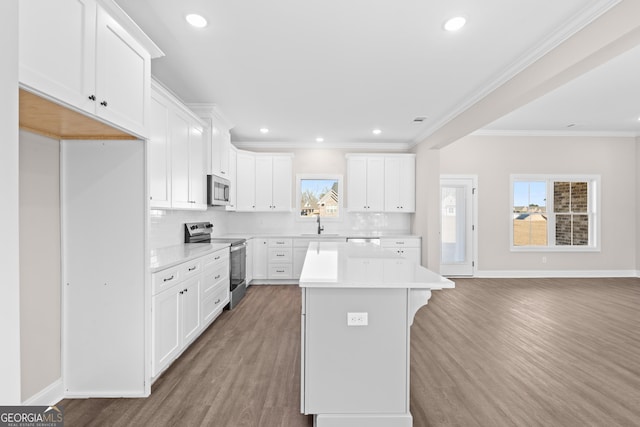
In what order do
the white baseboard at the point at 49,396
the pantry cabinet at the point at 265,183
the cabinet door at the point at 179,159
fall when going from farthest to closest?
the pantry cabinet at the point at 265,183, the cabinet door at the point at 179,159, the white baseboard at the point at 49,396

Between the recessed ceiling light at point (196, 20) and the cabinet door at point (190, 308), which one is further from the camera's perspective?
the cabinet door at point (190, 308)

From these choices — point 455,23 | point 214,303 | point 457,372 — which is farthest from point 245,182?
point 457,372

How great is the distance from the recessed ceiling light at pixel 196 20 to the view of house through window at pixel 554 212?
627 cm

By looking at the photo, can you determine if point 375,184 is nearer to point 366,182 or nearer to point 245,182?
point 366,182

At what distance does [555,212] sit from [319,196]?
4.78 m

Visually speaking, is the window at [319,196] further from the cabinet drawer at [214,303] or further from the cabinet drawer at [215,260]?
the cabinet drawer at [214,303]

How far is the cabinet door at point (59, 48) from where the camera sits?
1.37 metres

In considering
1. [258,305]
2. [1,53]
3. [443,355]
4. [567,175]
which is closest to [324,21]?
[1,53]

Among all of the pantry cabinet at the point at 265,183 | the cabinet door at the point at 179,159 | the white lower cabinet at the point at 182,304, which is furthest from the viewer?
the pantry cabinet at the point at 265,183

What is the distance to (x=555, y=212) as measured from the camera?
6562 millimetres

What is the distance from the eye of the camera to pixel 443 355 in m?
2.95

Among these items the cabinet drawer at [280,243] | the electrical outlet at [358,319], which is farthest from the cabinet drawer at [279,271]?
the electrical outlet at [358,319]

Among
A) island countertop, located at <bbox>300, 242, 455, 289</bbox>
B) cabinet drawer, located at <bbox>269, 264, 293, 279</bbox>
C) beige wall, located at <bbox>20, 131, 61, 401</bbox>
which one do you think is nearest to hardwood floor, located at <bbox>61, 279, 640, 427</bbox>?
beige wall, located at <bbox>20, 131, 61, 401</bbox>

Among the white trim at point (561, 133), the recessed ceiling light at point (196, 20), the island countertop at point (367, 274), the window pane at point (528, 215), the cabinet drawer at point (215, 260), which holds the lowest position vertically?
the cabinet drawer at point (215, 260)
